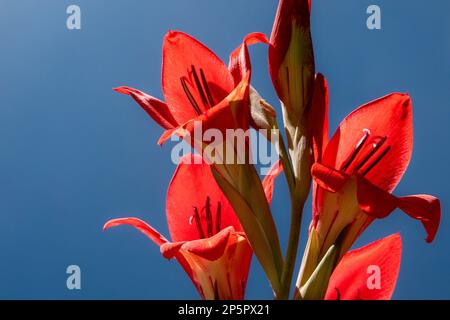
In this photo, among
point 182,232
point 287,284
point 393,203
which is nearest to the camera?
point 393,203

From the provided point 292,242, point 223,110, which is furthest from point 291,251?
point 223,110

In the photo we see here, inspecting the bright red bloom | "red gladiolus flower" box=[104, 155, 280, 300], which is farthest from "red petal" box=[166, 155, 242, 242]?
the bright red bloom

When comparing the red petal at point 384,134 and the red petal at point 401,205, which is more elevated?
the red petal at point 384,134

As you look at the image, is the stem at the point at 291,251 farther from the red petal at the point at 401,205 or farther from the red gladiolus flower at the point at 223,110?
the red petal at the point at 401,205

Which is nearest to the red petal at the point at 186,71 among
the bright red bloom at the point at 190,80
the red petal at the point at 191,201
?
the bright red bloom at the point at 190,80

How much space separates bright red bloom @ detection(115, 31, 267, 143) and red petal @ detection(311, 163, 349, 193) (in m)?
0.16

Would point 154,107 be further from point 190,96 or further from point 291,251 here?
point 291,251

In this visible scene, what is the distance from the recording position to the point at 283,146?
850mm

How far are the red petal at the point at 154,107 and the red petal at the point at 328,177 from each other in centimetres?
26

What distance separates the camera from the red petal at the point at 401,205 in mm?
675
